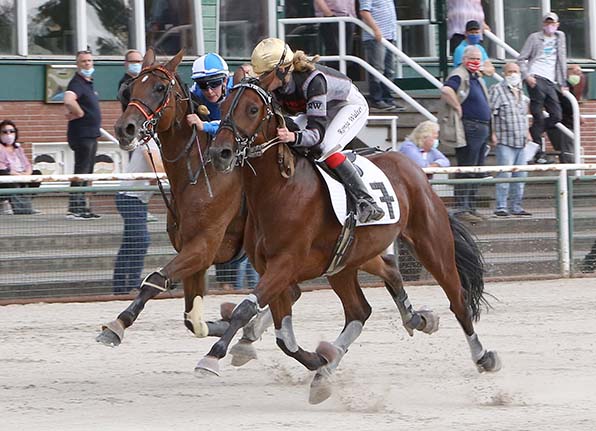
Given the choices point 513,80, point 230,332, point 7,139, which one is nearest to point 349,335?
point 230,332

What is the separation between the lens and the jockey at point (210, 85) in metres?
9.09

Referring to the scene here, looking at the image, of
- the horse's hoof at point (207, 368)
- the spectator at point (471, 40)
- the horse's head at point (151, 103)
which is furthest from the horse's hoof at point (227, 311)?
the spectator at point (471, 40)

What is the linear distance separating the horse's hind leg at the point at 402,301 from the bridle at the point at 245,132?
1980mm

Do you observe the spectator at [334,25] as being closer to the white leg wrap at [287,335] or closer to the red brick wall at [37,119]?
the red brick wall at [37,119]

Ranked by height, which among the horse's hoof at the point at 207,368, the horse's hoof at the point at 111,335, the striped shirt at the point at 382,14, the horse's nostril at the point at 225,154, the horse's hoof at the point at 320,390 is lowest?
the horse's hoof at the point at 320,390

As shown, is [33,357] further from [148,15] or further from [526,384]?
[148,15]

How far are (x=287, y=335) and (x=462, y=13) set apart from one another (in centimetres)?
922

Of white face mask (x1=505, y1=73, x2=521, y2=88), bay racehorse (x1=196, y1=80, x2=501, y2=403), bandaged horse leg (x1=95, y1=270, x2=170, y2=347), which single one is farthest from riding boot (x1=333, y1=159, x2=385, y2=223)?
white face mask (x1=505, y1=73, x2=521, y2=88)

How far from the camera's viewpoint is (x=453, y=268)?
9.16 metres

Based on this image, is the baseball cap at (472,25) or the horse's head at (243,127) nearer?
the horse's head at (243,127)

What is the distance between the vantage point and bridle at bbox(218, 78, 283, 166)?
296 inches

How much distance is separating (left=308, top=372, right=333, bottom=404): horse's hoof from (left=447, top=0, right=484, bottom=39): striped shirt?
30.4ft

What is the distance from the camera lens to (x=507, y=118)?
1480cm

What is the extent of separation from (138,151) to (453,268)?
3.78 metres
